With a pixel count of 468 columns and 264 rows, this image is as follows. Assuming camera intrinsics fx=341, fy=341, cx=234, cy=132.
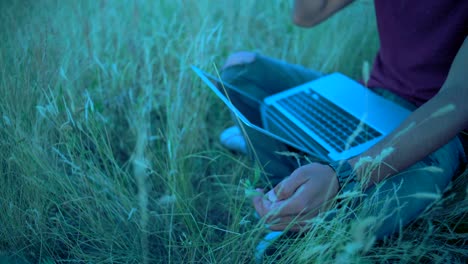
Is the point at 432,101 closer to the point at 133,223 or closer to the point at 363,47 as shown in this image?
the point at 133,223

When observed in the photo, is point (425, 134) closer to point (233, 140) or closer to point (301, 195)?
point (301, 195)

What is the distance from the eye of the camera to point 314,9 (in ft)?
4.81

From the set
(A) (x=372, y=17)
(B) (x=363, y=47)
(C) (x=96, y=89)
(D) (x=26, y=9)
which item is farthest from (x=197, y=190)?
(A) (x=372, y=17)

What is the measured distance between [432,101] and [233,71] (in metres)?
0.78

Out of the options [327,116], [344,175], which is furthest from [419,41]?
[344,175]

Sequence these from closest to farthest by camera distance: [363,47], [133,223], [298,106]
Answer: [133,223]
[298,106]
[363,47]

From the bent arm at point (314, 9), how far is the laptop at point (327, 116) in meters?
0.28

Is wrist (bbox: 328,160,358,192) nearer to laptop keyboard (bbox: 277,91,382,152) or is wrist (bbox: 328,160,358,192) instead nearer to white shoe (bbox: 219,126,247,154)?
laptop keyboard (bbox: 277,91,382,152)

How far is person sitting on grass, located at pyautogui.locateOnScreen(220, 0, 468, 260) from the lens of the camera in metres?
0.83

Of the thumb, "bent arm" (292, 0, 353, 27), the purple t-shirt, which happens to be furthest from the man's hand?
"bent arm" (292, 0, 353, 27)

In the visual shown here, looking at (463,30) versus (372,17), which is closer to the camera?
(463,30)

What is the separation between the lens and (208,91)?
160 cm

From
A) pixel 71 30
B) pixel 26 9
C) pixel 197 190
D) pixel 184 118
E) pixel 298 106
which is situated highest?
pixel 26 9

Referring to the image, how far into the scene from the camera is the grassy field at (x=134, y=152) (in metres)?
0.96
